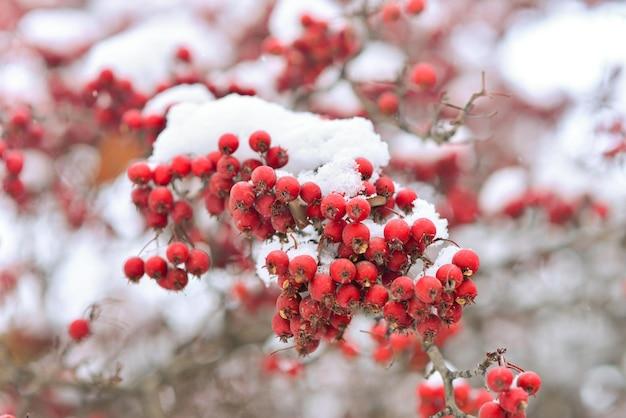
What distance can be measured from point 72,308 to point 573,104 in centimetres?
347

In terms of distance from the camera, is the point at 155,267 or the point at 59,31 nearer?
the point at 155,267

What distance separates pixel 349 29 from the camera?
289 centimetres

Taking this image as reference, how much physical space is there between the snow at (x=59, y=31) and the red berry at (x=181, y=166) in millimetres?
2255

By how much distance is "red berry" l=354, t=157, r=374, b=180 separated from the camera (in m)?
1.81

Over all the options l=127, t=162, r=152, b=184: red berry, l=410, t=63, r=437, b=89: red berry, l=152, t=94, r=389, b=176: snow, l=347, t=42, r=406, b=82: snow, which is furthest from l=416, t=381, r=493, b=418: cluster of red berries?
l=347, t=42, r=406, b=82: snow

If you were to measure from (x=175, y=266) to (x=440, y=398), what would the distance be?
0.93m

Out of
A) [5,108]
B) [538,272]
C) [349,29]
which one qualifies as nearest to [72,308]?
[5,108]

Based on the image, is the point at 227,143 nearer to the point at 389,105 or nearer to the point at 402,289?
the point at 402,289

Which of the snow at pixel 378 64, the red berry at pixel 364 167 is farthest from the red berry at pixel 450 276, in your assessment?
the snow at pixel 378 64

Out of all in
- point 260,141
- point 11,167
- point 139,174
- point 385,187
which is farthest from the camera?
point 11,167

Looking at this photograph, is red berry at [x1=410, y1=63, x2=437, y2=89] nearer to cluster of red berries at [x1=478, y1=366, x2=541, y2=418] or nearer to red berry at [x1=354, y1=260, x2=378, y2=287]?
red berry at [x1=354, y1=260, x2=378, y2=287]

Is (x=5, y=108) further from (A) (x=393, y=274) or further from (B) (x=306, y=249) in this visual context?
(A) (x=393, y=274)

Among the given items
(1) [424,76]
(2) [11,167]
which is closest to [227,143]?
(2) [11,167]

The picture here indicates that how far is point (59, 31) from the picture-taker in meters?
4.24
